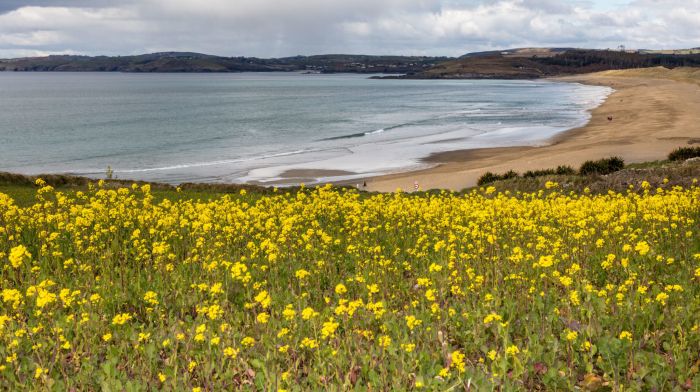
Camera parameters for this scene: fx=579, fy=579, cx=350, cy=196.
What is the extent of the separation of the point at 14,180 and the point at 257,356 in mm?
33935

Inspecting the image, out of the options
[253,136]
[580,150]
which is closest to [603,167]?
[580,150]

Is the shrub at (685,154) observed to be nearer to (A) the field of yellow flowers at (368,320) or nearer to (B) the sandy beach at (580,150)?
(B) the sandy beach at (580,150)

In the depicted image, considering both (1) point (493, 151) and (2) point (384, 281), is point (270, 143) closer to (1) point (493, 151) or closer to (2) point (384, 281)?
(1) point (493, 151)

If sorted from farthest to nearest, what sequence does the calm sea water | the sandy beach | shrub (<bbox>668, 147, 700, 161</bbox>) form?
the calm sea water → the sandy beach → shrub (<bbox>668, 147, 700, 161</bbox>)

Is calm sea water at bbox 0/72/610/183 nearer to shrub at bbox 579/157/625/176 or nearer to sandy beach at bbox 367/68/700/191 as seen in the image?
sandy beach at bbox 367/68/700/191

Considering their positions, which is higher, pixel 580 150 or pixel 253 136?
pixel 253 136

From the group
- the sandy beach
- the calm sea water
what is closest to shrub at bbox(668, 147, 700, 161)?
the sandy beach

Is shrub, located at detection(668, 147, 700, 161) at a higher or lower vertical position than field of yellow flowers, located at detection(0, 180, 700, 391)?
lower

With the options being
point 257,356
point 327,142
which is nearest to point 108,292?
point 257,356

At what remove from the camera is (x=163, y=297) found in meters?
8.00

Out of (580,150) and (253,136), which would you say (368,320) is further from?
(253,136)

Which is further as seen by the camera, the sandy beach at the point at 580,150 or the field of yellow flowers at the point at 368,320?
the sandy beach at the point at 580,150

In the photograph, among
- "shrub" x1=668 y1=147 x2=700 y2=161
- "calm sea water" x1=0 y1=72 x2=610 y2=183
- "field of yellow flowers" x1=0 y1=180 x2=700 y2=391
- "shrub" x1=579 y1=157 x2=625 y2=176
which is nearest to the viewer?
"field of yellow flowers" x1=0 y1=180 x2=700 y2=391

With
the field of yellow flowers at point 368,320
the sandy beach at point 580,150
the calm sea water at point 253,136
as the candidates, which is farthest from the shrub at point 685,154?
the field of yellow flowers at point 368,320
